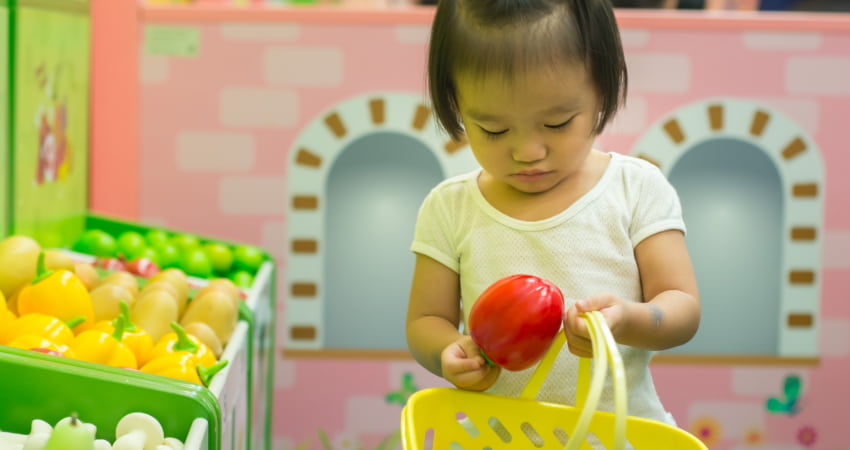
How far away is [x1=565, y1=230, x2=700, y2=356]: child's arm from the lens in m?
1.05

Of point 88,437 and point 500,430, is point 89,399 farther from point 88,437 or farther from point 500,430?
point 500,430

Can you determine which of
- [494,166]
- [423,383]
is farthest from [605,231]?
[423,383]

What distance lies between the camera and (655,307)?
1.14 m

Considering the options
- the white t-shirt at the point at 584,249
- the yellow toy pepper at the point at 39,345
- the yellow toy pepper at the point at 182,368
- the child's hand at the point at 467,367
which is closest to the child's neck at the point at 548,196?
the white t-shirt at the point at 584,249

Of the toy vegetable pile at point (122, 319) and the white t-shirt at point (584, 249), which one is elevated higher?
the white t-shirt at point (584, 249)

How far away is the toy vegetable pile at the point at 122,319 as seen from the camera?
4.23 feet

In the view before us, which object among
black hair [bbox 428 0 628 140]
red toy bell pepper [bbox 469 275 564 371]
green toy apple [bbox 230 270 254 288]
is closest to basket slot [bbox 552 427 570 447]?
red toy bell pepper [bbox 469 275 564 371]

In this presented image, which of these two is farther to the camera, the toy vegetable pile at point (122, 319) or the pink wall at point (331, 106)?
the pink wall at point (331, 106)

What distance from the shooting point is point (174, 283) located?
1.67 m

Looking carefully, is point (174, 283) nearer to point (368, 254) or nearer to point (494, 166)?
point (494, 166)

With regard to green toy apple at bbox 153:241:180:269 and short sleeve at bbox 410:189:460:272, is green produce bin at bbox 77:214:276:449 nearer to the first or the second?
green toy apple at bbox 153:241:180:269

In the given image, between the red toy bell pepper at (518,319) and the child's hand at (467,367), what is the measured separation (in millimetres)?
27

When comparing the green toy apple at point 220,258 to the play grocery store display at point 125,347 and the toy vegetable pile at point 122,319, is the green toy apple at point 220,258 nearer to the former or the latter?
the play grocery store display at point 125,347

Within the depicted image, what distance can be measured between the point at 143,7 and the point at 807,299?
6.02 ft
